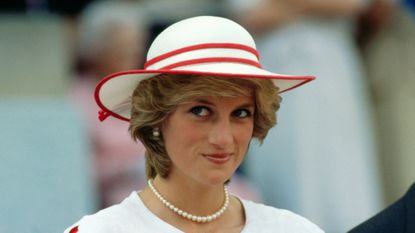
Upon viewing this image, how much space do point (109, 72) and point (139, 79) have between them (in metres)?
2.48

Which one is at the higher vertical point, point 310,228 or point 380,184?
point 310,228

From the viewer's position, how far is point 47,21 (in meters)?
6.18

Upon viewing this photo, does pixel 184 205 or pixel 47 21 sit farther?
pixel 47 21

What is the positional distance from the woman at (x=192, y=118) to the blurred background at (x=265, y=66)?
6.35 ft

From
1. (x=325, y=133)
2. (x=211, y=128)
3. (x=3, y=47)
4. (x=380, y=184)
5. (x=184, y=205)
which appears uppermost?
(x=211, y=128)

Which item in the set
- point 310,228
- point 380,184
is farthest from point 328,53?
point 310,228

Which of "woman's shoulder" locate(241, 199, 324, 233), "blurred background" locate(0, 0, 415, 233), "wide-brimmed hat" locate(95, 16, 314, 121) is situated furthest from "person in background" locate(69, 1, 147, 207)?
"wide-brimmed hat" locate(95, 16, 314, 121)

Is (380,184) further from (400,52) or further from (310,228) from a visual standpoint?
(310,228)

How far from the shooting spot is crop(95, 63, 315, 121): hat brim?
3502 mm

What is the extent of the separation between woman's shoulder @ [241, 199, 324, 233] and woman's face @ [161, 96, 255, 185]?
0.66ft

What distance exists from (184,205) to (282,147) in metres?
2.64

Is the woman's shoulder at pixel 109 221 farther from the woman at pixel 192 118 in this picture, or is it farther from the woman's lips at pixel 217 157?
the woman's lips at pixel 217 157

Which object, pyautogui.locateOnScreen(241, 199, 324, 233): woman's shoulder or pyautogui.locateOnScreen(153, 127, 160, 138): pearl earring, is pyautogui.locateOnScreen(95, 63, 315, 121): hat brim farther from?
pyautogui.locateOnScreen(241, 199, 324, 233): woman's shoulder

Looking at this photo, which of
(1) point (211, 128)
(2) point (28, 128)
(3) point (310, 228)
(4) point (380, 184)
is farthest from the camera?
(4) point (380, 184)
